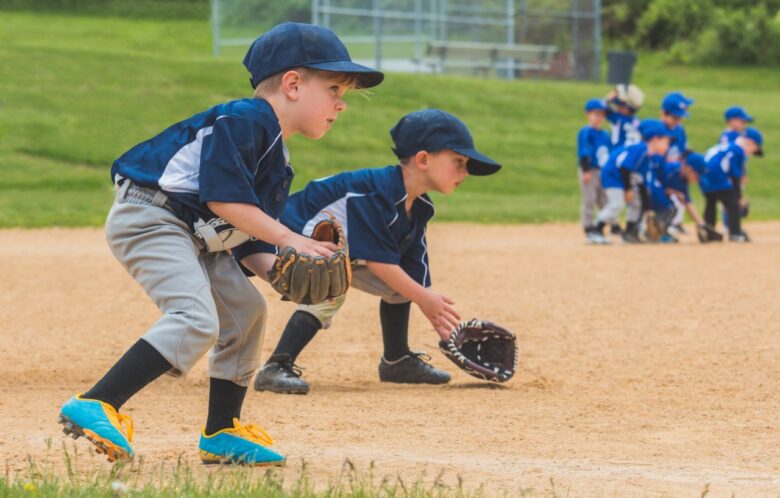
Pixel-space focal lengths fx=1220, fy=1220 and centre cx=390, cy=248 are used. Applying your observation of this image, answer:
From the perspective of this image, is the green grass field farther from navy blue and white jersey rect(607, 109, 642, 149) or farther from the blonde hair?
the blonde hair

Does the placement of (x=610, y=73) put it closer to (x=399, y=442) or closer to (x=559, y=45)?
(x=559, y=45)

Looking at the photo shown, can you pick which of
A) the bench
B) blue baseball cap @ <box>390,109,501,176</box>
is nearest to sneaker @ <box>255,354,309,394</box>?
blue baseball cap @ <box>390,109,501,176</box>

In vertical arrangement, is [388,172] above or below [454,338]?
above

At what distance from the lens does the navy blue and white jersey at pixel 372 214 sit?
4.91m

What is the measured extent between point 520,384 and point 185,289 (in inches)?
94.6

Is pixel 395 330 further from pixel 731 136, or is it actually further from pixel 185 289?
pixel 731 136

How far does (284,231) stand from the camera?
338 cm

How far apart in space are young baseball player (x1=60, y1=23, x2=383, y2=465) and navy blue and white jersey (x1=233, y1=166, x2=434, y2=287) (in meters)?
1.21

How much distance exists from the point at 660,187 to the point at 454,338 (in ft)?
26.3

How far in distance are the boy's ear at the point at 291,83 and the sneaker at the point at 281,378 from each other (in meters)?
1.88

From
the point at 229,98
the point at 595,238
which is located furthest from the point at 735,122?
the point at 229,98

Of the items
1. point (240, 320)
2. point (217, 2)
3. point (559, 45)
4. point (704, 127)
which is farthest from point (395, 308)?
point (559, 45)

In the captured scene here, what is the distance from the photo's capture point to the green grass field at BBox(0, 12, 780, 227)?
15.8 meters

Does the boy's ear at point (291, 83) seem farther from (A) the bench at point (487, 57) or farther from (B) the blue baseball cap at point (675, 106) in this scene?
(A) the bench at point (487, 57)
